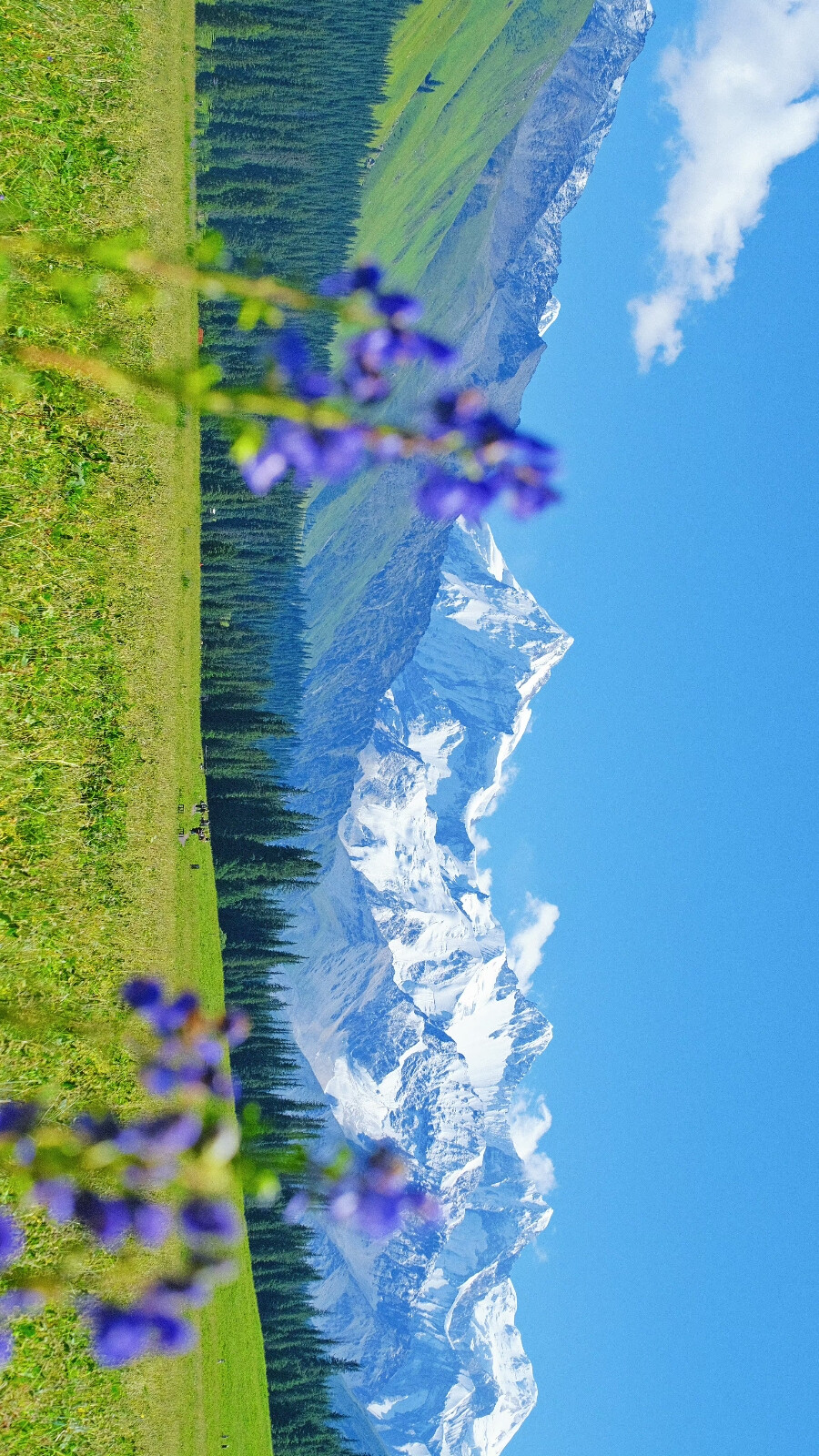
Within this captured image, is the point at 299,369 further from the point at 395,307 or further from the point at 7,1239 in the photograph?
the point at 7,1239

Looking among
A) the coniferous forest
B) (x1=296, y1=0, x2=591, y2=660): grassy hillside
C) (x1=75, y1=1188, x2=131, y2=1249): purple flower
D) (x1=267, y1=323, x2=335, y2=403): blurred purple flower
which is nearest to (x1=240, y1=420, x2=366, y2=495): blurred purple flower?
(x1=267, y1=323, x2=335, y2=403): blurred purple flower

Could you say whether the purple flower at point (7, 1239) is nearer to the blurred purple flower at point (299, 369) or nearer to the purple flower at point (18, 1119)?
the purple flower at point (18, 1119)

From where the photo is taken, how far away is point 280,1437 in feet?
133

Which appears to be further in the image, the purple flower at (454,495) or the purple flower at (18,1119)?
the purple flower at (18,1119)

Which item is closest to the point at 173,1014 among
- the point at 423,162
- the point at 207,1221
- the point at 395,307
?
the point at 207,1221

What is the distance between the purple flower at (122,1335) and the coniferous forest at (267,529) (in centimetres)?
1959

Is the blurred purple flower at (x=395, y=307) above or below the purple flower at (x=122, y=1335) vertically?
above

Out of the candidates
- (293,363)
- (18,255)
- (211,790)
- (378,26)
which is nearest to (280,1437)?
(211,790)

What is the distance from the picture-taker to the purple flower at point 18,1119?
2.48 meters

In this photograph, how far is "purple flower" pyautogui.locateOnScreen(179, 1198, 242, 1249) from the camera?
190cm

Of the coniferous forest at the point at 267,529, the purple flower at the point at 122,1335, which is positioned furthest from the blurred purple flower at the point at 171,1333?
the coniferous forest at the point at 267,529

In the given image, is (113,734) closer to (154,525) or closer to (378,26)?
(154,525)

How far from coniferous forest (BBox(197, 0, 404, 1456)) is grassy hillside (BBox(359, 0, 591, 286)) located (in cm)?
1643

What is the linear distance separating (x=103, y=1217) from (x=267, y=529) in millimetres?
74063
